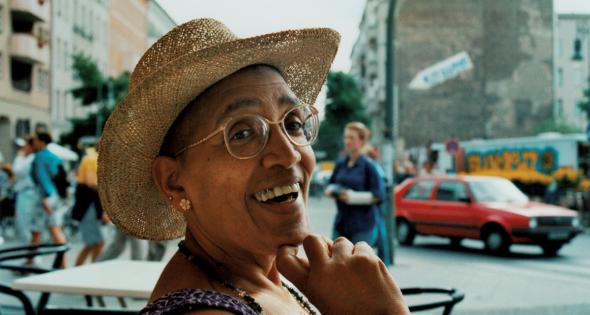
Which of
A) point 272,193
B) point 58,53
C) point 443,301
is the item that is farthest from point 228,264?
point 58,53

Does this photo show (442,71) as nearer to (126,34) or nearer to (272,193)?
(272,193)

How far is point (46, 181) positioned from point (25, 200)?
52 cm

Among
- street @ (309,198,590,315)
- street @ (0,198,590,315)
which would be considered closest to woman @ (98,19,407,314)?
street @ (0,198,590,315)

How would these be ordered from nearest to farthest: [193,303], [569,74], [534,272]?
[193,303] < [534,272] < [569,74]

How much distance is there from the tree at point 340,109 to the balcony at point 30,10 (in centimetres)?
2800

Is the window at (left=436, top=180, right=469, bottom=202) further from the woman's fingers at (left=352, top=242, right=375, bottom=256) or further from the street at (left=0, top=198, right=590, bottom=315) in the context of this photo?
the woman's fingers at (left=352, top=242, right=375, bottom=256)

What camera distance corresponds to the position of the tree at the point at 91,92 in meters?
44.4

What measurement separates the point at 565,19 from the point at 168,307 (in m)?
89.5

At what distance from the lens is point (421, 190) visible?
1627 centimetres

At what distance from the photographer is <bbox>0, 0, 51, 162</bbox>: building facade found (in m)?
37.7

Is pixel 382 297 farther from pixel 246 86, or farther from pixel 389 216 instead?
pixel 389 216

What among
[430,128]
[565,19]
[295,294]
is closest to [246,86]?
[295,294]

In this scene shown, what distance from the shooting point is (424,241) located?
17.5 meters

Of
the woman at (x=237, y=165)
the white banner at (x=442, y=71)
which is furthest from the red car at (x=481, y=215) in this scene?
the woman at (x=237, y=165)
